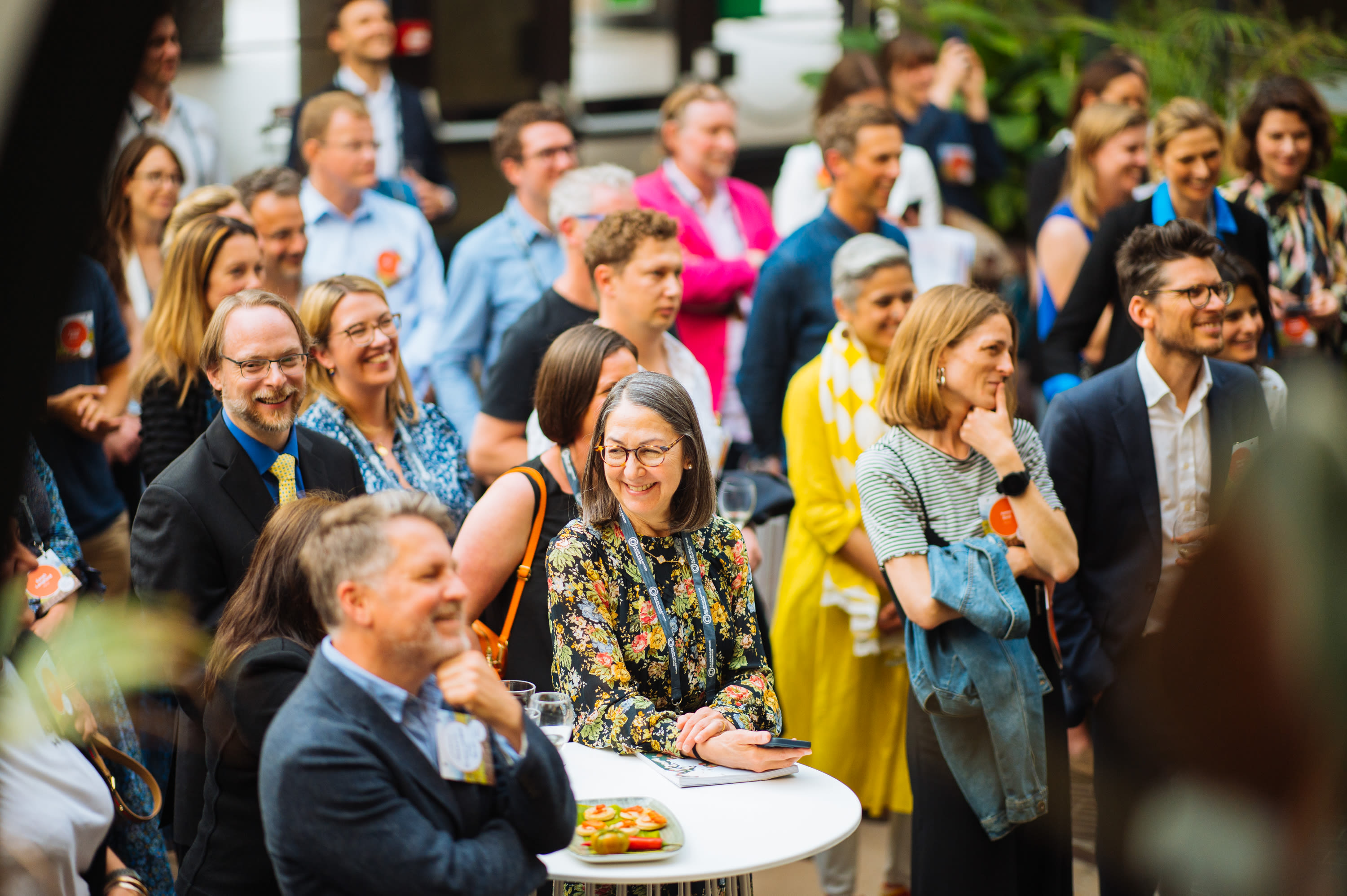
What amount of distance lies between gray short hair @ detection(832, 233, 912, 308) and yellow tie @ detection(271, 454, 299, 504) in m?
1.95

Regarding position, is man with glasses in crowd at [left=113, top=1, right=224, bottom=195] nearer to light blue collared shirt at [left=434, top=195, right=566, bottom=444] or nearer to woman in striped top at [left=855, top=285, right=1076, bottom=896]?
light blue collared shirt at [left=434, top=195, right=566, bottom=444]

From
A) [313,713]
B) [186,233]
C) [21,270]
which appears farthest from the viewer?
[186,233]

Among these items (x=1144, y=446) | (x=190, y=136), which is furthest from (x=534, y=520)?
(x=190, y=136)

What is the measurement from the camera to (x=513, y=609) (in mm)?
3256

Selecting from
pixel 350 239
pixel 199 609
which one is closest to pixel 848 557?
pixel 199 609

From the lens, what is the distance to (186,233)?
4.05m

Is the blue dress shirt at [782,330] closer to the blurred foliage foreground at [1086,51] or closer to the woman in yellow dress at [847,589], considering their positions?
the woman in yellow dress at [847,589]

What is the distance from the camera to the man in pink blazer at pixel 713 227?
222 inches

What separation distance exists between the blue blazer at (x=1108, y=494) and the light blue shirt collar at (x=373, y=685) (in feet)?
7.38

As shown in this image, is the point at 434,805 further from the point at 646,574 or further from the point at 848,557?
the point at 848,557

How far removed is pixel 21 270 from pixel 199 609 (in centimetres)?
→ 231

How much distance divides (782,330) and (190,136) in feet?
10.1

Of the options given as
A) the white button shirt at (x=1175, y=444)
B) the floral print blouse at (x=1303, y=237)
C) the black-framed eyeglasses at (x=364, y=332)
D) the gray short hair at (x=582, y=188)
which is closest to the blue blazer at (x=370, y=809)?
the black-framed eyeglasses at (x=364, y=332)

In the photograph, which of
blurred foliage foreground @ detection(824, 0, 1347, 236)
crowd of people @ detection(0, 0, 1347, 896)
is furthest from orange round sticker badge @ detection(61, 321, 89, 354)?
blurred foliage foreground @ detection(824, 0, 1347, 236)
